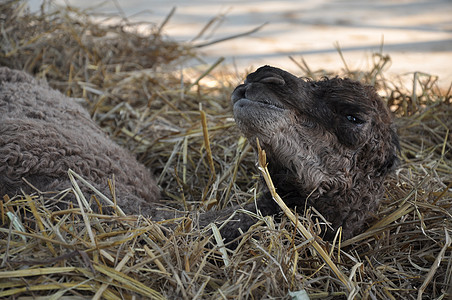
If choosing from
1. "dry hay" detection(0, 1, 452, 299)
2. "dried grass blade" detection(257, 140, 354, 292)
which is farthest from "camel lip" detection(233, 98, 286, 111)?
"dry hay" detection(0, 1, 452, 299)

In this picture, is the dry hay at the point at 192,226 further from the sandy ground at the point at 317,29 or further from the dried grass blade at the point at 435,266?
the sandy ground at the point at 317,29

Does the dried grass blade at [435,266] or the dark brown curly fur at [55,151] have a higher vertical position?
the dark brown curly fur at [55,151]

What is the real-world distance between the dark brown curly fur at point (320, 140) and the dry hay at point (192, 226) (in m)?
0.13

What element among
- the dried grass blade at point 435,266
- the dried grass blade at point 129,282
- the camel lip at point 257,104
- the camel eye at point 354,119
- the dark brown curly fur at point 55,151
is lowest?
the dried grass blade at point 435,266

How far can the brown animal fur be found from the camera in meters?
2.34

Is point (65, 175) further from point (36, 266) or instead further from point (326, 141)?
point (326, 141)

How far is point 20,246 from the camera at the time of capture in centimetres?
212

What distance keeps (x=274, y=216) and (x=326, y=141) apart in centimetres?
40

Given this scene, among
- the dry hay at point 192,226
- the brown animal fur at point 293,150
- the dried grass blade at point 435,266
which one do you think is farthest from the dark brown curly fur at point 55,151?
the dried grass blade at point 435,266

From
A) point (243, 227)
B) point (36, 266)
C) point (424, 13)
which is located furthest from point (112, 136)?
point (424, 13)

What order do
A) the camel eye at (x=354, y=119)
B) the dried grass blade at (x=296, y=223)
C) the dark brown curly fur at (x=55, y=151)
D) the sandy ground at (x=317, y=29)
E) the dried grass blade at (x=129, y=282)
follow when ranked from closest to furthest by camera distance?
the dried grass blade at (x=129, y=282), the dried grass blade at (x=296, y=223), the camel eye at (x=354, y=119), the dark brown curly fur at (x=55, y=151), the sandy ground at (x=317, y=29)

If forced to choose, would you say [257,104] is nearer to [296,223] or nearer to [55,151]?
[296,223]

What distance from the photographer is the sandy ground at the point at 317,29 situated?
6301 mm

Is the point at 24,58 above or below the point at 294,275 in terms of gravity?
above
